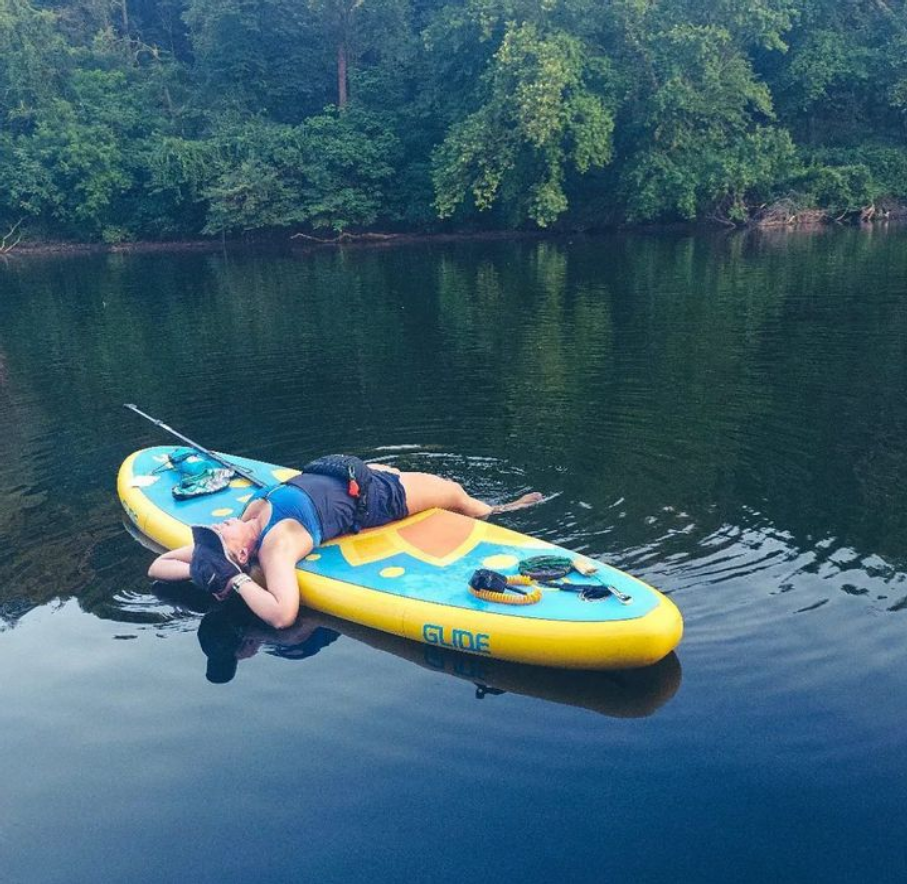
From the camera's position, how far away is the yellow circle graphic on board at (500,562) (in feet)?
17.7

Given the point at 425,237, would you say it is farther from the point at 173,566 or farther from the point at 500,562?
the point at 500,562

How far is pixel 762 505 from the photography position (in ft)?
21.8

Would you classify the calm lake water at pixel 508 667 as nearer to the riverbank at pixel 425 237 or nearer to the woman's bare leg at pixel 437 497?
the woman's bare leg at pixel 437 497

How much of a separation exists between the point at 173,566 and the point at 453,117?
28939mm

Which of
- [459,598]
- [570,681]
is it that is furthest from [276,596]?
[570,681]

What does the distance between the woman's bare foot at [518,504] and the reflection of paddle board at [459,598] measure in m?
0.68

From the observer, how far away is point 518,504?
6844 millimetres

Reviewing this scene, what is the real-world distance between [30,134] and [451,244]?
19436mm

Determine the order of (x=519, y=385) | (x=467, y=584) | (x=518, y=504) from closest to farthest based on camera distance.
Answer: (x=467, y=584) < (x=518, y=504) < (x=519, y=385)

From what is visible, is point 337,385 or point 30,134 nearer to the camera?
point 337,385

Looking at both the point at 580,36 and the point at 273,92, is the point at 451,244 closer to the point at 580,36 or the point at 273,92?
the point at 580,36

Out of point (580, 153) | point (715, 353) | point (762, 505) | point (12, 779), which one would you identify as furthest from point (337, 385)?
point (580, 153)

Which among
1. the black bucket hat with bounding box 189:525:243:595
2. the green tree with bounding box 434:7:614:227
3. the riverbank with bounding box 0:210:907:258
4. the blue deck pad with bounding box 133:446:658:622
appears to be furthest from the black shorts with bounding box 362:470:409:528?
the riverbank with bounding box 0:210:907:258

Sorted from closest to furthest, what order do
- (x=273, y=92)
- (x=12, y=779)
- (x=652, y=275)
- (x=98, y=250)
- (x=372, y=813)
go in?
(x=372, y=813) → (x=12, y=779) → (x=652, y=275) → (x=98, y=250) → (x=273, y=92)
